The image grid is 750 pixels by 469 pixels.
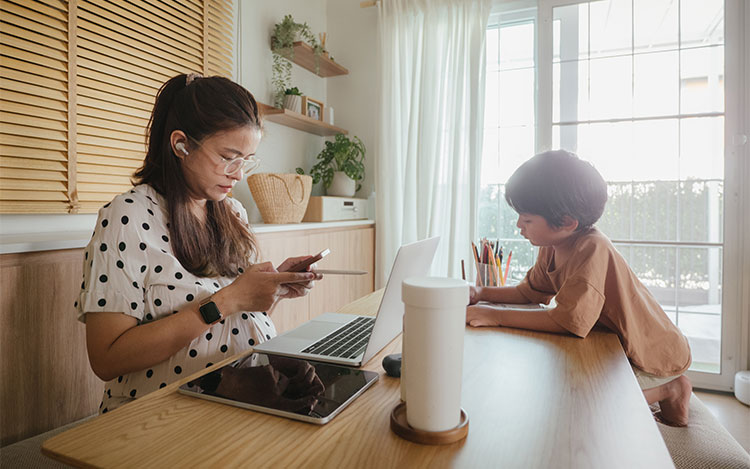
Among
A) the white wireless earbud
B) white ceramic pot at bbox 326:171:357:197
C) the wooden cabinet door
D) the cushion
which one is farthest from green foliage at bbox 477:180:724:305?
the white wireless earbud

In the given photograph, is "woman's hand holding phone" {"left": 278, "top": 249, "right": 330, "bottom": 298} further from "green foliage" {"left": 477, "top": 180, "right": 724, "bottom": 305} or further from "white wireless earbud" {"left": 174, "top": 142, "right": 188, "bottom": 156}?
"green foliage" {"left": 477, "top": 180, "right": 724, "bottom": 305}

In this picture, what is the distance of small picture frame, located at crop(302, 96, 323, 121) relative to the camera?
106 inches

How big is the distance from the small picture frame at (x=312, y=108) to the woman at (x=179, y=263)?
61.8 inches

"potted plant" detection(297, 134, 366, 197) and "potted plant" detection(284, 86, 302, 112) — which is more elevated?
"potted plant" detection(284, 86, 302, 112)

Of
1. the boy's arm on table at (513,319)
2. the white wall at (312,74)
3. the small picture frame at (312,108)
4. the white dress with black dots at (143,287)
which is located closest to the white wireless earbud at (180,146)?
the white dress with black dots at (143,287)

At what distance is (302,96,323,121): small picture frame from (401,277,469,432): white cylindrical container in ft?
7.76

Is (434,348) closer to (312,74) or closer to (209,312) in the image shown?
(209,312)

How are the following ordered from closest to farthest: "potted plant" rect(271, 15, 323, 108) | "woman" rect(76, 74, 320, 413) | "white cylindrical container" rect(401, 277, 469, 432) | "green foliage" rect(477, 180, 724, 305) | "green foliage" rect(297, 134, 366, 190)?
1. "white cylindrical container" rect(401, 277, 469, 432)
2. "woman" rect(76, 74, 320, 413)
3. "green foliage" rect(477, 180, 724, 305)
4. "potted plant" rect(271, 15, 323, 108)
5. "green foliage" rect(297, 134, 366, 190)

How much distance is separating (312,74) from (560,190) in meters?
2.33

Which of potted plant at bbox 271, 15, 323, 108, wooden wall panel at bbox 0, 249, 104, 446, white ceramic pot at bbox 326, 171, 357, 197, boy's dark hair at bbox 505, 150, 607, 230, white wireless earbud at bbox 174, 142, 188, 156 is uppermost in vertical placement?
potted plant at bbox 271, 15, 323, 108

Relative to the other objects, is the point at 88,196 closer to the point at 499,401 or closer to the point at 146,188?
the point at 146,188

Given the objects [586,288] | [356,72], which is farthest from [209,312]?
[356,72]

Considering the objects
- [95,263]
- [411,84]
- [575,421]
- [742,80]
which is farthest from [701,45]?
[95,263]

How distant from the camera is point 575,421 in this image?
0.57m
